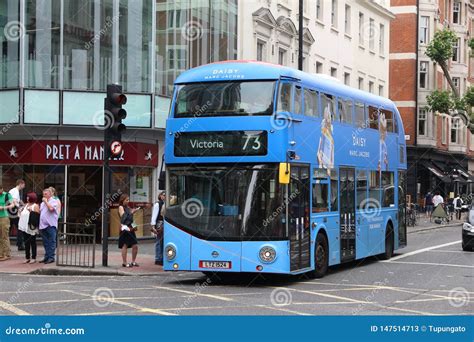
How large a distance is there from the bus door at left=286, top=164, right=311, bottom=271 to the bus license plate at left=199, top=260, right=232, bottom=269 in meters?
1.16

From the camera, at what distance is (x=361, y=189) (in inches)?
757

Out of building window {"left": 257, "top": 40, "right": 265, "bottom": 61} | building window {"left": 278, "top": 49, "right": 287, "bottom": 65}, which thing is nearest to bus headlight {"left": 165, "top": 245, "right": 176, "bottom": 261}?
building window {"left": 257, "top": 40, "right": 265, "bottom": 61}

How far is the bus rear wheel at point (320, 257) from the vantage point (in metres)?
16.5

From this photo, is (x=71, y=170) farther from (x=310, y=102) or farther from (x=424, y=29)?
(x=424, y=29)

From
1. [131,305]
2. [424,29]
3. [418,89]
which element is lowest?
[131,305]

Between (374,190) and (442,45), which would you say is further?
(442,45)

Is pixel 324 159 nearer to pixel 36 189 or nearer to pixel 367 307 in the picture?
pixel 367 307

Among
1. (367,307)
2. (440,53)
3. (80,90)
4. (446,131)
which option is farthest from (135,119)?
(446,131)

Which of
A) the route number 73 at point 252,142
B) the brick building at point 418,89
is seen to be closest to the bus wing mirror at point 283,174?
the route number 73 at point 252,142

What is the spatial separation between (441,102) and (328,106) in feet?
123

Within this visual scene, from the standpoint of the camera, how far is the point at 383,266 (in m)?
19.8

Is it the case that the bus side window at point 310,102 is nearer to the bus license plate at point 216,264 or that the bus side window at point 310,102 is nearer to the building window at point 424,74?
the bus license plate at point 216,264

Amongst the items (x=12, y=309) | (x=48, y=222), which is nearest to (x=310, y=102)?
(x=48, y=222)

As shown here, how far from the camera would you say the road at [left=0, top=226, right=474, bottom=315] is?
37.8ft
